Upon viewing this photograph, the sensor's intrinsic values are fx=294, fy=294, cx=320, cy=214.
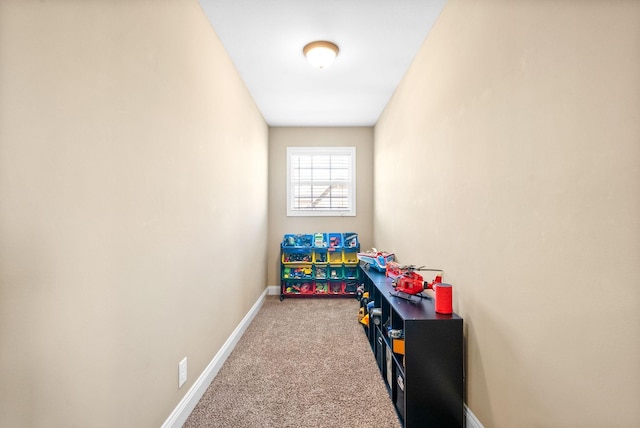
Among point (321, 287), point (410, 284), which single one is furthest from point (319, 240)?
point (410, 284)

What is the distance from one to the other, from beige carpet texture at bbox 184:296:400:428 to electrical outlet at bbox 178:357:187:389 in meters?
0.25

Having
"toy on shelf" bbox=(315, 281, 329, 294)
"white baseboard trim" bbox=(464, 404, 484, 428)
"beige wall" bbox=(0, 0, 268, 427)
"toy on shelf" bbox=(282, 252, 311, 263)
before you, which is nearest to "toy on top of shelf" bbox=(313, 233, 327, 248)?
"toy on shelf" bbox=(282, 252, 311, 263)

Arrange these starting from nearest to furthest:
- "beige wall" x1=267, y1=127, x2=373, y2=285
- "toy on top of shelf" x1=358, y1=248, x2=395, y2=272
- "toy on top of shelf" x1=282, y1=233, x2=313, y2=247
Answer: "toy on top of shelf" x1=358, y1=248, x2=395, y2=272
"toy on top of shelf" x1=282, y1=233, x2=313, y2=247
"beige wall" x1=267, y1=127, x2=373, y2=285

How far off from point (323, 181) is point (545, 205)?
12.1 feet

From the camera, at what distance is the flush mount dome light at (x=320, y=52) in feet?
7.73

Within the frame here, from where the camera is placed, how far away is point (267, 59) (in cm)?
263

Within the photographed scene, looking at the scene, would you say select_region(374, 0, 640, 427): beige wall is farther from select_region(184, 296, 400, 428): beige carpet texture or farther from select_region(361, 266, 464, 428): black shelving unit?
select_region(184, 296, 400, 428): beige carpet texture

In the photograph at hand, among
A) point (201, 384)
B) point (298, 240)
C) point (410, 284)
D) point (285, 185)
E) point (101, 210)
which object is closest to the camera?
point (101, 210)

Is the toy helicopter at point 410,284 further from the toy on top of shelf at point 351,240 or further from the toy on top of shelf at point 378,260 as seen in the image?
the toy on top of shelf at point 351,240

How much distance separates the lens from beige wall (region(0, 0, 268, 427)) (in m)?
0.80

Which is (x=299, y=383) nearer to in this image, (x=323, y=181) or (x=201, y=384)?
(x=201, y=384)

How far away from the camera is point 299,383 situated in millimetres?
2109

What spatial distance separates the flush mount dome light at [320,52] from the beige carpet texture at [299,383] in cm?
249

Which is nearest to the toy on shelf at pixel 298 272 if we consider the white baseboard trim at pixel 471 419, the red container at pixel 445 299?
the red container at pixel 445 299
